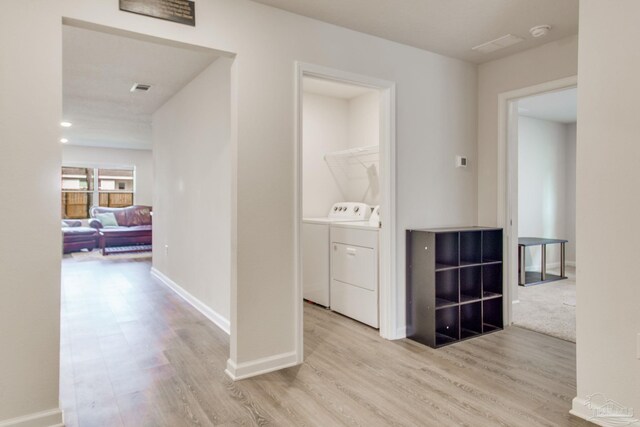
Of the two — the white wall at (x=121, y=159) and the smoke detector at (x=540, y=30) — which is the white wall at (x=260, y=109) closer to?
the smoke detector at (x=540, y=30)

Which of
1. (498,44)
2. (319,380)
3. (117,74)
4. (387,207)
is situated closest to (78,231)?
(117,74)

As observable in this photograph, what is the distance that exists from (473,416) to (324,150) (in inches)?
139

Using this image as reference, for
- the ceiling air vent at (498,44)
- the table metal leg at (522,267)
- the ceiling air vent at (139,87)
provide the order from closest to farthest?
the ceiling air vent at (498,44)
the ceiling air vent at (139,87)
the table metal leg at (522,267)

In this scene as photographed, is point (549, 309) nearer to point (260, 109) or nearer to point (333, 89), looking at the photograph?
point (333, 89)

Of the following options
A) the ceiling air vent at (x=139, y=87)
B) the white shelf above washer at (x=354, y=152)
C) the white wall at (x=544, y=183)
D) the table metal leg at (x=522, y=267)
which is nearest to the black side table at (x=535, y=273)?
the table metal leg at (x=522, y=267)

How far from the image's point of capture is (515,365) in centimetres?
274

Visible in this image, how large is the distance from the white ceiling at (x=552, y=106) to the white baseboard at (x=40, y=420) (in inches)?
208

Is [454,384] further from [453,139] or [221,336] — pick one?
[453,139]

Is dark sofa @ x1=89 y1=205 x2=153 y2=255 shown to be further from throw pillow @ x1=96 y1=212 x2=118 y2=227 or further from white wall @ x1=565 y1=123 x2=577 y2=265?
white wall @ x1=565 y1=123 x2=577 y2=265

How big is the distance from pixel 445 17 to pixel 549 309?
307 centimetres

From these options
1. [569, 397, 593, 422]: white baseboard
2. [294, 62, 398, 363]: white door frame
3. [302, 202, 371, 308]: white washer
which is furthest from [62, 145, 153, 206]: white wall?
[569, 397, 593, 422]: white baseboard

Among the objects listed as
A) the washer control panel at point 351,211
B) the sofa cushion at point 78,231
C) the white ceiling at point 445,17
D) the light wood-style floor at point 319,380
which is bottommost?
the light wood-style floor at point 319,380

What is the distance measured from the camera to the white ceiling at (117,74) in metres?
3.21

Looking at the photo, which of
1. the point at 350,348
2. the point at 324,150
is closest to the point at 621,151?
the point at 350,348
